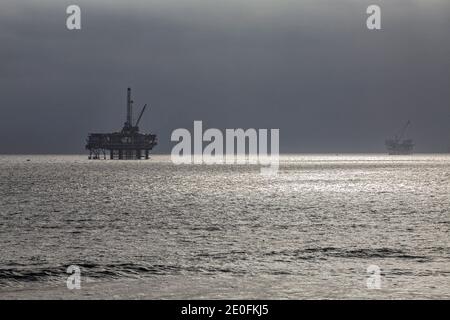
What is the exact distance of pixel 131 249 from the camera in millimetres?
47844

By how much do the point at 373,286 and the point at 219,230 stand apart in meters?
29.8

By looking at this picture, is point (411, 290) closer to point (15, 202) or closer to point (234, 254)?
point (234, 254)

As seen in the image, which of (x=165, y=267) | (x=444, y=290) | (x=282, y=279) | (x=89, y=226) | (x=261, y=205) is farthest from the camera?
(x=261, y=205)

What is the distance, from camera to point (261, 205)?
312 feet

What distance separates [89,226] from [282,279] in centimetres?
3448

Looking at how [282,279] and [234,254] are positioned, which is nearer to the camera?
[282,279]

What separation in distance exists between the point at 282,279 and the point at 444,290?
26.1 ft
